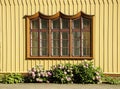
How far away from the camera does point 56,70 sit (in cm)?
1582

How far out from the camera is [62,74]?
15.7 meters

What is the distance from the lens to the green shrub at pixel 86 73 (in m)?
15.7

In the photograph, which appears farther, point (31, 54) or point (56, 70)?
point (31, 54)

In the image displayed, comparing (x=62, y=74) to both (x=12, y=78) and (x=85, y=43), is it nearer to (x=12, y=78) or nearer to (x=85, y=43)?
(x=85, y=43)

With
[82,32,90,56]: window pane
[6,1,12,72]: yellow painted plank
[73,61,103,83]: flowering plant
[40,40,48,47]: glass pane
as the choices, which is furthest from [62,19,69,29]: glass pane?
[6,1,12,72]: yellow painted plank

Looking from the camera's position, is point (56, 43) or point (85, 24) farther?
point (56, 43)

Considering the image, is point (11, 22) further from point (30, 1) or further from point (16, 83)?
point (16, 83)

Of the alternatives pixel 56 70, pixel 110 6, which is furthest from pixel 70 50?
pixel 110 6

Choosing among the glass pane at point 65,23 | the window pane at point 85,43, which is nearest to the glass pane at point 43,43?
the glass pane at point 65,23

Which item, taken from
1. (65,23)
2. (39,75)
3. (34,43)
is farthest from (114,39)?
(39,75)

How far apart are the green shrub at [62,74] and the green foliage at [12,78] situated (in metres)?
1.38

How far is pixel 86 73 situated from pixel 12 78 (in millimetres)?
2980

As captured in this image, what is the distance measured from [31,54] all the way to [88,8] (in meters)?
3.11

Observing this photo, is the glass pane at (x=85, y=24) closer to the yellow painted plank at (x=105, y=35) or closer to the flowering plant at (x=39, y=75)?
the yellow painted plank at (x=105, y=35)
